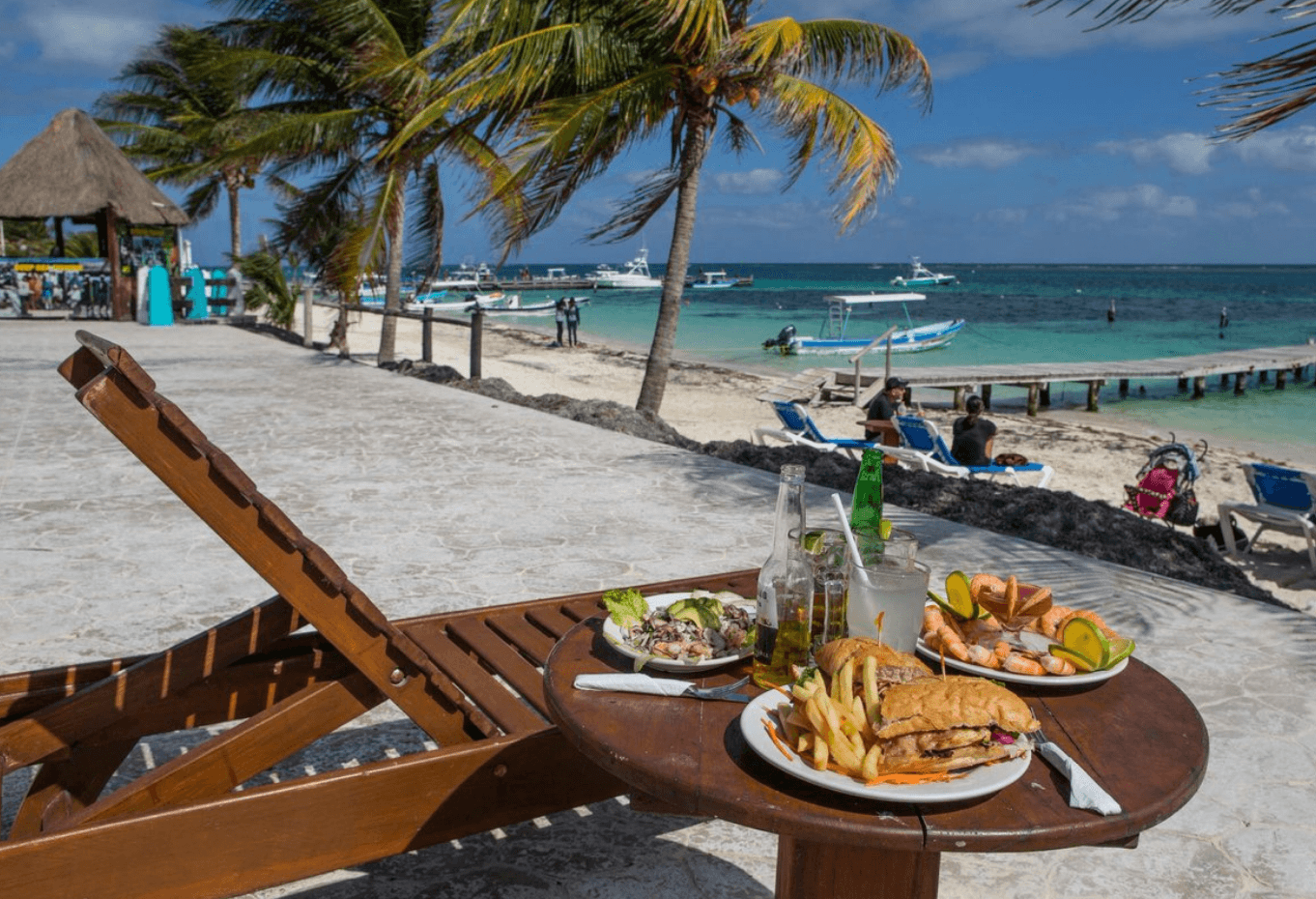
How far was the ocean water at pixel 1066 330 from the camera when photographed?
76.5 feet

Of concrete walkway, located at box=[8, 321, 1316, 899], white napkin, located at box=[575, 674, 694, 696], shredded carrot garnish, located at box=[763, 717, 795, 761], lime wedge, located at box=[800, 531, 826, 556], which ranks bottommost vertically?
concrete walkway, located at box=[8, 321, 1316, 899]

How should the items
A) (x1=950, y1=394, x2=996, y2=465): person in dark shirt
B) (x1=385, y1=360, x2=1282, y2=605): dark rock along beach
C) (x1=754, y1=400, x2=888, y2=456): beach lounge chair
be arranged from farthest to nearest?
1. (x1=754, y1=400, x2=888, y2=456): beach lounge chair
2. (x1=950, y1=394, x2=996, y2=465): person in dark shirt
3. (x1=385, y1=360, x2=1282, y2=605): dark rock along beach

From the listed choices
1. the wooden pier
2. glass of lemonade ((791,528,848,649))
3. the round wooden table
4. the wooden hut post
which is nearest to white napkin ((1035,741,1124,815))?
the round wooden table

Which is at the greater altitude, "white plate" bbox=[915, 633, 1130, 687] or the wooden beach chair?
"white plate" bbox=[915, 633, 1130, 687]

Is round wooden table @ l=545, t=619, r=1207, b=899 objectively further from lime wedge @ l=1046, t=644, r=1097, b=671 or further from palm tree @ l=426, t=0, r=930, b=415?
palm tree @ l=426, t=0, r=930, b=415

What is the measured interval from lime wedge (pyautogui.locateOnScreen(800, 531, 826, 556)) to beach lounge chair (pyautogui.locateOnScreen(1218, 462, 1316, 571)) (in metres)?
8.17

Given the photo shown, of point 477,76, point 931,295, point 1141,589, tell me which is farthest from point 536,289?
point 1141,589

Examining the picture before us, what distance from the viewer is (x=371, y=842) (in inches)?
72.9

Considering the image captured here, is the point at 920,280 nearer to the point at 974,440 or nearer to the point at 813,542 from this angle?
the point at 974,440

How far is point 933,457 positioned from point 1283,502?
10.3 ft

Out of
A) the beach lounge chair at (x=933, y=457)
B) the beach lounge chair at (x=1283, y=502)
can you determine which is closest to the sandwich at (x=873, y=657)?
the beach lounge chair at (x=1283, y=502)

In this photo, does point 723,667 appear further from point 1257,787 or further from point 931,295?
point 931,295

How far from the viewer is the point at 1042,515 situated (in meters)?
6.30

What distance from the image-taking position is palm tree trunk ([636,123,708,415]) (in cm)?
1095
